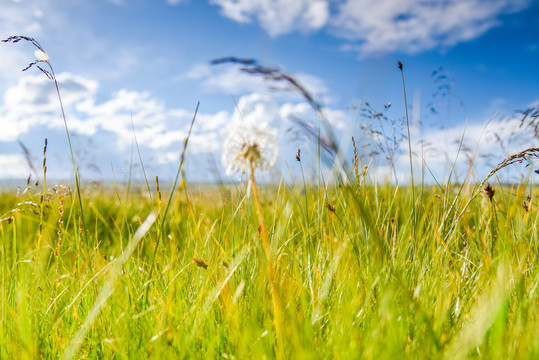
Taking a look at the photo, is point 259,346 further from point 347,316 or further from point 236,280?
point 236,280

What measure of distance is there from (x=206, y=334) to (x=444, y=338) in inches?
29.5

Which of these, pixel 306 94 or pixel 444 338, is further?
pixel 444 338

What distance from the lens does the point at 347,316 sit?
1115 mm

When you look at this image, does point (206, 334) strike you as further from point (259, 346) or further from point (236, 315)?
point (259, 346)

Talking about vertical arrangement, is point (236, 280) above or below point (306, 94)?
below

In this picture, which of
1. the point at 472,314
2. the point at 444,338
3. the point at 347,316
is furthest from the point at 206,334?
the point at 472,314

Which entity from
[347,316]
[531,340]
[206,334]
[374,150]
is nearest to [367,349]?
[347,316]

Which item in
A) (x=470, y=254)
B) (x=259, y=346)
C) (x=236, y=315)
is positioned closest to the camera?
(x=259, y=346)

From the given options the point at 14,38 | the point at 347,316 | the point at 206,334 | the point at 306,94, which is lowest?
the point at 206,334

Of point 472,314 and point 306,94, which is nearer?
point 306,94

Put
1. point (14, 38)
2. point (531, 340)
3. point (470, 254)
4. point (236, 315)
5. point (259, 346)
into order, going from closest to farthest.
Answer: point (531, 340)
point (259, 346)
point (236, 315)
point (14, 38)
point (470, 254)

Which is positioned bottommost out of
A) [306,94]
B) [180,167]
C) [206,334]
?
[206,334]

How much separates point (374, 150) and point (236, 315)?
51.1 inches

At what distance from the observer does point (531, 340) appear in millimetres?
1024
